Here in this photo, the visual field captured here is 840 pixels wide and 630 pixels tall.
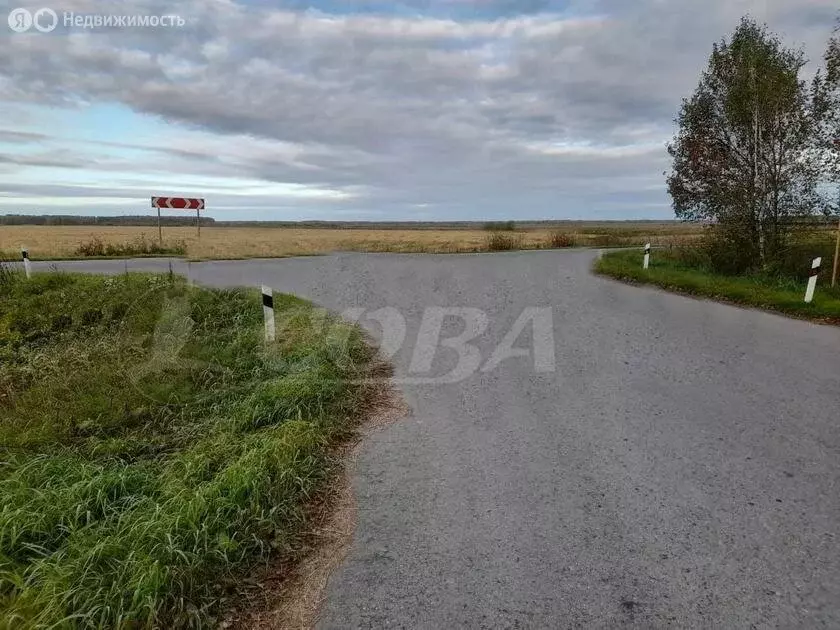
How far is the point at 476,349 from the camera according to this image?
27.7 ft

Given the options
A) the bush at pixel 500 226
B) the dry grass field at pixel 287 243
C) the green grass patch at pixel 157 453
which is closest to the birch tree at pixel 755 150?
the dry grass field at pixel 287 243

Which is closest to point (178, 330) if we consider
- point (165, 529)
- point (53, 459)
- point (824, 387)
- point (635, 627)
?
point (53, 459)

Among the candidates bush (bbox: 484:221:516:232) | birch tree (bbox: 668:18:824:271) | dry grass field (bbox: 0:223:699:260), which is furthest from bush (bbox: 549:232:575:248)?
bush (bbox: 484:221:516:232)

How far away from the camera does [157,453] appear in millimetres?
4980

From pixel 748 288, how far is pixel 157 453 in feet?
44.8

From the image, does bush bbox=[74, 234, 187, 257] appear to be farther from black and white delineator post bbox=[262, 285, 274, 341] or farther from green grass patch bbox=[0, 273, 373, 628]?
black and white delineator post bbox=[262, 285, 274, 341]

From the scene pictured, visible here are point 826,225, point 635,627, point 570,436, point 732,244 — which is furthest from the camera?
point 732,244

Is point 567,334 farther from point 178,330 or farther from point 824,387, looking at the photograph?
point 178,330

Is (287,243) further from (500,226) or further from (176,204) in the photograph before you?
Result: (500,226)

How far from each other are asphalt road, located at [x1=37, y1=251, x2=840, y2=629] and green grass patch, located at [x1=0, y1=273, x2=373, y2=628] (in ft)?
2.22

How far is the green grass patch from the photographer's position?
2.94 metres

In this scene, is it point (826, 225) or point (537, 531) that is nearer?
point (537, 531)

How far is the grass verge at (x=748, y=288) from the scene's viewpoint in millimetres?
11086

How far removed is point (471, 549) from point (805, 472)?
2.89m
